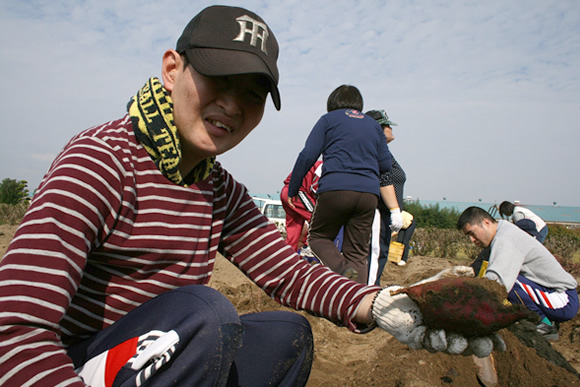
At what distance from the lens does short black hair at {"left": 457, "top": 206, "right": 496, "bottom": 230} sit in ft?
11.9

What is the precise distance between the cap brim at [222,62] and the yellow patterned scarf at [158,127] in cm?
15

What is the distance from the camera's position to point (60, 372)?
0.88 meters

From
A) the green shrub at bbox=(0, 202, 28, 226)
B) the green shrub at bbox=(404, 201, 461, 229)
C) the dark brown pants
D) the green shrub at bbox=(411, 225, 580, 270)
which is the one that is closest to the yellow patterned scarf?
the dark brown pants

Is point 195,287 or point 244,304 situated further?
point 244,304

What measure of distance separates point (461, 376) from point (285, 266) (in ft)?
6.27

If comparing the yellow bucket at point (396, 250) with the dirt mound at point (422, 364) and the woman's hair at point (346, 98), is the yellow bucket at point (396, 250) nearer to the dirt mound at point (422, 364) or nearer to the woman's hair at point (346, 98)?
the dirt mound at point (422, 364)

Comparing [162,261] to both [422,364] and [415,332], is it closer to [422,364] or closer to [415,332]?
[415,332]

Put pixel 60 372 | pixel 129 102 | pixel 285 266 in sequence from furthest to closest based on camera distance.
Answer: pixel 285 266, pixel 129 102, pixel 60 372

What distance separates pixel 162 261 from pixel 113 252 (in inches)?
5.8

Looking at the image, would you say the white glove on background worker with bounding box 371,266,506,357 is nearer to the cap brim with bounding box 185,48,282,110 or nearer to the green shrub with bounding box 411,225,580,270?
the cap brim with bounding box 185,48,282,110

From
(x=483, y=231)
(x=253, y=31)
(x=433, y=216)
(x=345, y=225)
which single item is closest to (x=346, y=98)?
(x=345, y=225)

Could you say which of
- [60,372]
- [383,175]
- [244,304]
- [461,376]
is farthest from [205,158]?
[244,304]

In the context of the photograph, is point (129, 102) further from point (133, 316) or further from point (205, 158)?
point (133, 316)

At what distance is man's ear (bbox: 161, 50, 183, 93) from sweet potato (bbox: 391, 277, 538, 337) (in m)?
0.97
